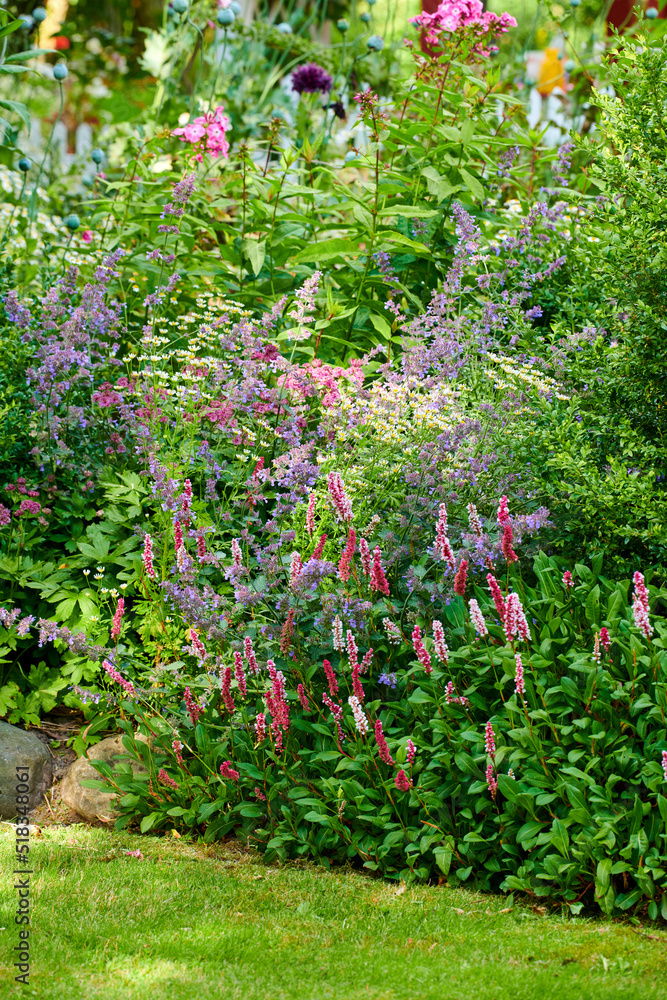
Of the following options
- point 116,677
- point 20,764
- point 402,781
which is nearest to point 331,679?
point 402,781

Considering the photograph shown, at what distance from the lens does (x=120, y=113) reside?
11867 mm

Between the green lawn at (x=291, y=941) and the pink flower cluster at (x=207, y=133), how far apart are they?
13.4 ft

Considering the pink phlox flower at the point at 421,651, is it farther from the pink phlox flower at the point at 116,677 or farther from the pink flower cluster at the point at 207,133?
the pink flower cluster at the point at 207,133

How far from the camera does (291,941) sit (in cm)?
273

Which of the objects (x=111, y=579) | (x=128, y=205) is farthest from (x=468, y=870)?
(x=128, y=205)

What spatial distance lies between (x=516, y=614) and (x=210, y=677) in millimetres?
1277

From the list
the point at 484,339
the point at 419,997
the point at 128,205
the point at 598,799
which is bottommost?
the point at 419,997

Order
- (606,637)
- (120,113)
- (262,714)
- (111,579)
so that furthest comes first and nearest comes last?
(120,113) < (111,579) < (262,714) < (606,637)

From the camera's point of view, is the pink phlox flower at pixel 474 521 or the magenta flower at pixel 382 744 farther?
the pink phlox flower at pixel 474 521

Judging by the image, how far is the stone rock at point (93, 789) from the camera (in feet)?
12.1

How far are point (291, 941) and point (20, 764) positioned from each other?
5.09 ft

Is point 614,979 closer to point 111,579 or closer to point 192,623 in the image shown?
point 192,623

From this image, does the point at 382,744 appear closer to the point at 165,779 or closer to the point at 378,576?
the point at 378,576

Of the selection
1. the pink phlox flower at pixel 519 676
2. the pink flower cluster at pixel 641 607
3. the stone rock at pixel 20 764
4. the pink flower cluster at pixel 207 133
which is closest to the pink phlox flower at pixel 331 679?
the pink phlox flower at pixel 519 676
